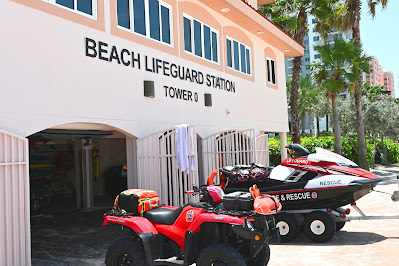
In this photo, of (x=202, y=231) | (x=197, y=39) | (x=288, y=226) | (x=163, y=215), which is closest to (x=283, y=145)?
(x=197, y=39)

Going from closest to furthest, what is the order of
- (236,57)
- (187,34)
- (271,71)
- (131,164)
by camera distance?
(131,164) < (187,34) < (236,57) < (271,71)

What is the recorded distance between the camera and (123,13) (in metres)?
8.52

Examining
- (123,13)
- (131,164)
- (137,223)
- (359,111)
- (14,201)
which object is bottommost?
(137,223)

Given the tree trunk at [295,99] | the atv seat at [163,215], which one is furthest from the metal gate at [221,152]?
the tree trunk at [295,99]

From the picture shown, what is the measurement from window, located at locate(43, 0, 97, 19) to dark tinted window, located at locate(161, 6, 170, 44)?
7.42 ft

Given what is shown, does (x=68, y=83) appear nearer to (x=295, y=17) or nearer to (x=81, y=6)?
(x=81, y=6)

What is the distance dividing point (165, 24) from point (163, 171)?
143 inches

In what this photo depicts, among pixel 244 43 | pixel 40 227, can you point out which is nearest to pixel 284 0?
pixel 244 43

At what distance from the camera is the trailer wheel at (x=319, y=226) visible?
23.2 ft

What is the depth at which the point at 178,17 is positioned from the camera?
33.5 feet

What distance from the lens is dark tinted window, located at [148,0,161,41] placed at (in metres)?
9.30

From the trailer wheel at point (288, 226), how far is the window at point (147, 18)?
4.88 m

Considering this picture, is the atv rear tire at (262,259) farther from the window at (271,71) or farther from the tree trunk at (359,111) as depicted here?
the tree trunk at (359,111)

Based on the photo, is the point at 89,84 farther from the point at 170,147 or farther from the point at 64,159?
the point at 64,159
